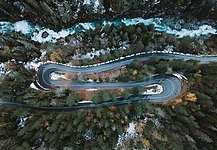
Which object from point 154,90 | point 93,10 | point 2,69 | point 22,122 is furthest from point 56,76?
point 154,90

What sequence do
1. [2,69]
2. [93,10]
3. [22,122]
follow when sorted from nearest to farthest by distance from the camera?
[22,122] → [2,69] → [93,10]

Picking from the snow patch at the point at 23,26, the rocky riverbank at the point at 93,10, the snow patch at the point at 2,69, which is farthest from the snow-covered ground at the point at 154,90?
the snow patch at the point at 23,26

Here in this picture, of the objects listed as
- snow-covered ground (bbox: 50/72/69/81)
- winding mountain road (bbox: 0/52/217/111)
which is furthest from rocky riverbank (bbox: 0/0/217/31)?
snow-covered ground (bbox: 50/72/69/81)

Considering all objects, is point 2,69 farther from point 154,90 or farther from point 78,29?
point 154,90

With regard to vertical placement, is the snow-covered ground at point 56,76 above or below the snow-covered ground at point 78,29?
below

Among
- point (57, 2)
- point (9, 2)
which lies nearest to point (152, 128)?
point (57, 2)

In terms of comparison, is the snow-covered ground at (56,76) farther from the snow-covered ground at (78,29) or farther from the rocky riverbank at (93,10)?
the rocky riverbank at (93,10)

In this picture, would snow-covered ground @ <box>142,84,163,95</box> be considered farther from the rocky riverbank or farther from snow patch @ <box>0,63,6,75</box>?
snow patch @ <box>0,63,6,75</box>

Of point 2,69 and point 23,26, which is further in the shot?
point 23,26
